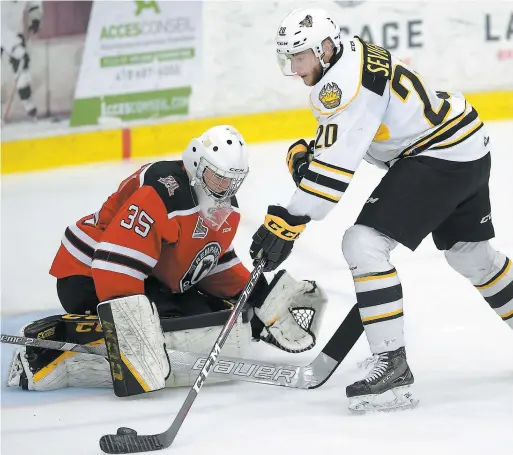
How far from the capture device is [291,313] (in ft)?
12.0

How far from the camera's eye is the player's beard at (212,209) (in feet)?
11.0

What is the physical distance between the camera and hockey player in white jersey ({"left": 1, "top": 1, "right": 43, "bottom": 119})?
5965 mm

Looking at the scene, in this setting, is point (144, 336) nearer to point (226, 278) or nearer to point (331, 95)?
point (226, 278)

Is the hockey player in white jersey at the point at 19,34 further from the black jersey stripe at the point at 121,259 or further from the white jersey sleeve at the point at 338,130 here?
the white jersey sleeve at the point at 338,130

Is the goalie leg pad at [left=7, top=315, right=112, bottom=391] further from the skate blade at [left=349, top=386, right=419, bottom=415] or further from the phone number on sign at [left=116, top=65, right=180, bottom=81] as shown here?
the phone number on sign at [left=116, top=65, right=180, bottom=81]

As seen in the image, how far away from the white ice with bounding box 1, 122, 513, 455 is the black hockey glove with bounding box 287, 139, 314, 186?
313 mm

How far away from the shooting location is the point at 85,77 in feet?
20.2

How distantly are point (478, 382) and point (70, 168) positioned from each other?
3.30 meters

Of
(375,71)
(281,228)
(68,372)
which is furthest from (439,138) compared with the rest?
(68,372)

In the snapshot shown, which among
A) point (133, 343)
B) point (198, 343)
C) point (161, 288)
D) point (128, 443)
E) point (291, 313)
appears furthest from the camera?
point (291, 313)

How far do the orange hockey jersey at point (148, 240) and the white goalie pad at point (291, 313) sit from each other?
190 millimetres

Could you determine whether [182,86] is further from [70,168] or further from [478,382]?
[478,382]

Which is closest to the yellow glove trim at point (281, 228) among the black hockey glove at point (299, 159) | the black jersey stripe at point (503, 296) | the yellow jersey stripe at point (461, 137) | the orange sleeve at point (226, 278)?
the black hockey glove at point (299, 159)

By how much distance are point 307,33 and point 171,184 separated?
57cm
